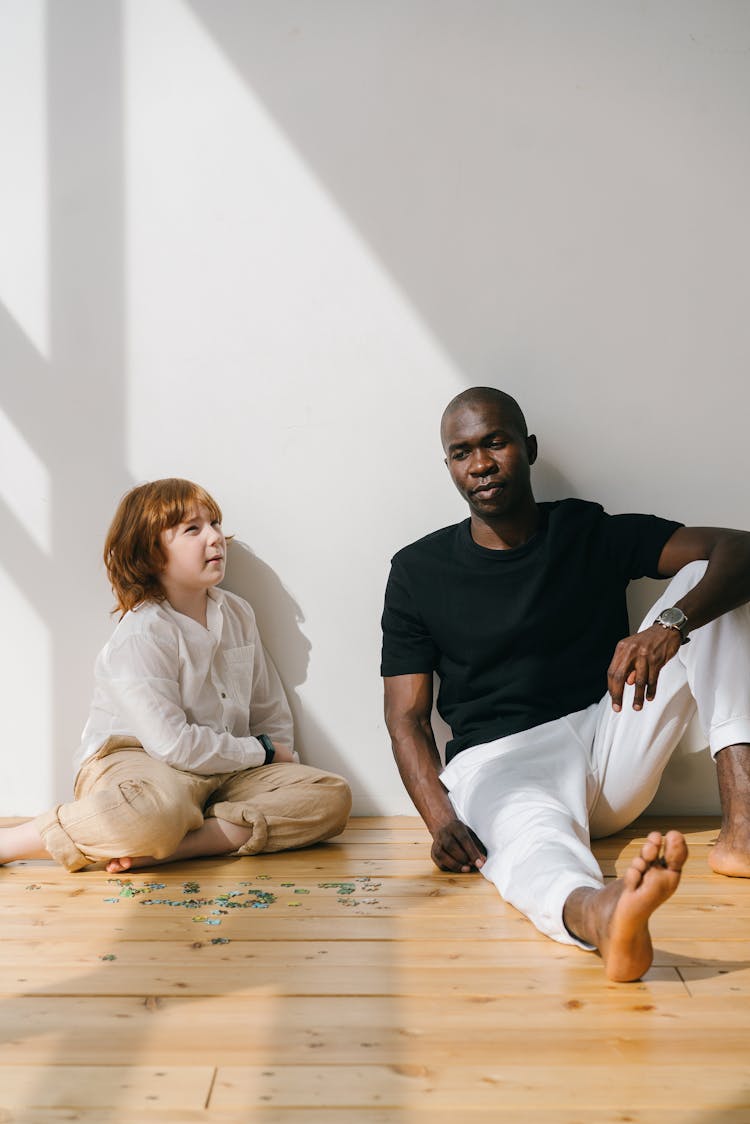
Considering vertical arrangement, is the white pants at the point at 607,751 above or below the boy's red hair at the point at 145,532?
below

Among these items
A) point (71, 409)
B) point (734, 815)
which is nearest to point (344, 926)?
point (734, 815)

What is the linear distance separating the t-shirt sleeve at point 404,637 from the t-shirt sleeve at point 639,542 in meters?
0.50

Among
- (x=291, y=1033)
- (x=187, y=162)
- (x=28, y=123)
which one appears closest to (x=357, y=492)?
(x=187, y=162)

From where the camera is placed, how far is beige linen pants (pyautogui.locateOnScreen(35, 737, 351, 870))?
2195 mm

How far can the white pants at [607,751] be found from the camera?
6.98 feet

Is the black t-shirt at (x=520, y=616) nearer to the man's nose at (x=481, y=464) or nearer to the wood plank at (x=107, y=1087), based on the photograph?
the man's nose at (x=481, y=464)

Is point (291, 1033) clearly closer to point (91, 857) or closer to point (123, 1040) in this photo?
point (123, 1040)

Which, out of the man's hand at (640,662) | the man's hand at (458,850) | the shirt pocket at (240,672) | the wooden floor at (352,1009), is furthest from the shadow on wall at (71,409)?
the man's hand at (640,662)

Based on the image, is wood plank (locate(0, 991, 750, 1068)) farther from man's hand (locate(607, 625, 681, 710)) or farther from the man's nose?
the man's nose

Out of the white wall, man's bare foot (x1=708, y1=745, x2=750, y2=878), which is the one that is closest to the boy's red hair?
the white wall

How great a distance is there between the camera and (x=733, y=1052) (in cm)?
134

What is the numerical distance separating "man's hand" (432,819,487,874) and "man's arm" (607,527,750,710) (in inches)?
17.2

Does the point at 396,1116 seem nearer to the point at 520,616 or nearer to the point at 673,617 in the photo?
the point at 673,617

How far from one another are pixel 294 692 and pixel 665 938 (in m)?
1.25
